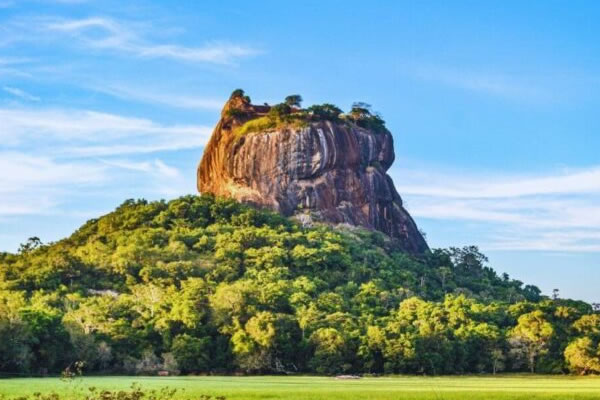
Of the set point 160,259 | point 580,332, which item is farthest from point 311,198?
point 580,332

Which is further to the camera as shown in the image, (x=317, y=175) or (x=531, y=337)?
A: (x=317, y=175)

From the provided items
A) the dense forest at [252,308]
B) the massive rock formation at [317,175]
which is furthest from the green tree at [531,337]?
the massive rock formation at [317,175]

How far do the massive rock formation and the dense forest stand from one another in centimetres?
547

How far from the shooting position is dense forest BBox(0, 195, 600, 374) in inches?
2635

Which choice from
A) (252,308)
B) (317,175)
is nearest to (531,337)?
(252,308)

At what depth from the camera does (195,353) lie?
219 feet

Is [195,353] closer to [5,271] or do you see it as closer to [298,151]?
[5,271]

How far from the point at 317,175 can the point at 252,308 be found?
145 ft

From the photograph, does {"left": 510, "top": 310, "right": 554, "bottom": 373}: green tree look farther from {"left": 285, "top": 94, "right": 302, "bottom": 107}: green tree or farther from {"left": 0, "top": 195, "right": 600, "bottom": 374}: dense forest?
{"left": 285, "top": 94, "right": 302, "bottom": 107}: green tree

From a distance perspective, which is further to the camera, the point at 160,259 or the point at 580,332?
the point at 160,259

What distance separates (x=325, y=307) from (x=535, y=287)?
48995 millimetres

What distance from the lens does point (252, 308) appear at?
7438 cm

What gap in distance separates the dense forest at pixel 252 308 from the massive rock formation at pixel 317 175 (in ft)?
17.9

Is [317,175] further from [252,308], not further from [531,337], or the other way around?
[531,337]
